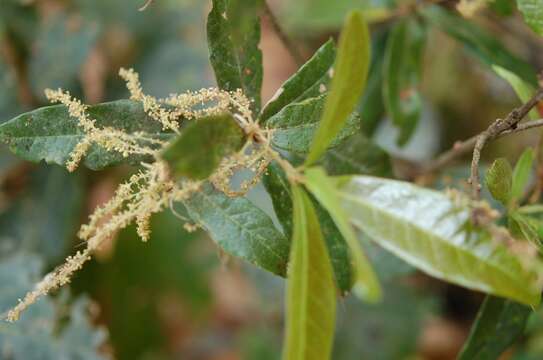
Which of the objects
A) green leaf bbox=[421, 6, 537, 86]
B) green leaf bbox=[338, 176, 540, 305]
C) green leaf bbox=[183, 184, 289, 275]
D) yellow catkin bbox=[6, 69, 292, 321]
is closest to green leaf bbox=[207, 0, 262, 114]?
yellow catkin bbox=[6, 69, 292, 321]

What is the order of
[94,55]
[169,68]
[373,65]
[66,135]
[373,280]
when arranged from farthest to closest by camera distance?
[94,55], [169,68], [373,65], [66,135], [373,280]

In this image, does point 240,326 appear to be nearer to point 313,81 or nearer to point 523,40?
point 523,40

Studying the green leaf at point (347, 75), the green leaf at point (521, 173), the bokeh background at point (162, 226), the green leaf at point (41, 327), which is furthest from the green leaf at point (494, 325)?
the green leaf at point (41, 327)

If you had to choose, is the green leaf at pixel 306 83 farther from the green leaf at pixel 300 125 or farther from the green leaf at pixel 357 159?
the green leaf at pixel 357 159

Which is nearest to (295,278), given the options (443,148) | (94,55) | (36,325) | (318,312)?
(318,312)

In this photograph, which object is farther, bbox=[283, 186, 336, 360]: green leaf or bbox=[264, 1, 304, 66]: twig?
bbox=[264, 1, 304, 66]: twig

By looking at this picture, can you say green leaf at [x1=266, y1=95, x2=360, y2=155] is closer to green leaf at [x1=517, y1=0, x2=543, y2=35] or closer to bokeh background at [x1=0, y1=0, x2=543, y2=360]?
green leaf at [x1=517, y1=0, x2=543, y2=35]
